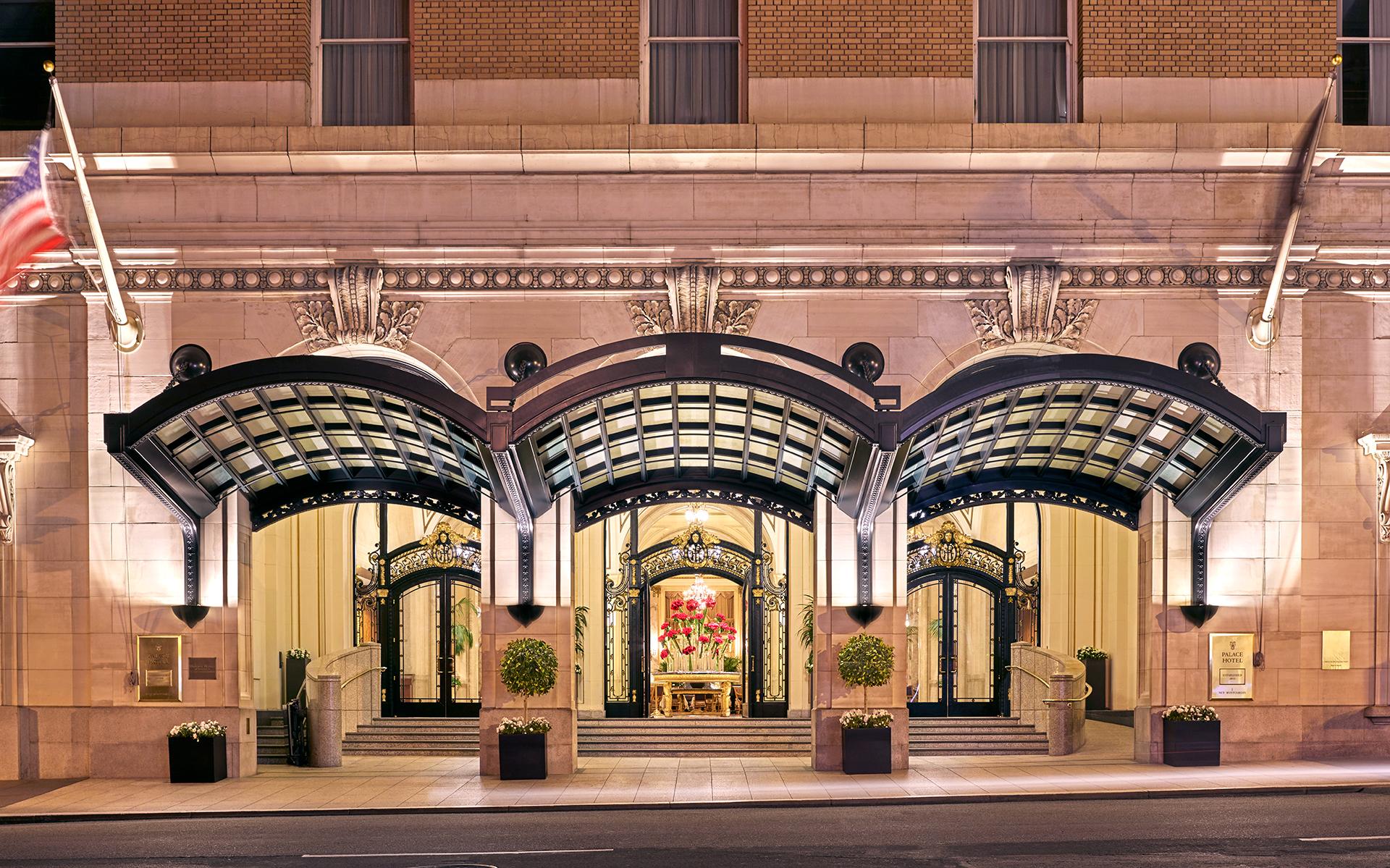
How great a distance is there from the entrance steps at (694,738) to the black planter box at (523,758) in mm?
4335

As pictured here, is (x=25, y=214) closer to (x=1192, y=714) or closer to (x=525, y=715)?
(x=525, y=715)

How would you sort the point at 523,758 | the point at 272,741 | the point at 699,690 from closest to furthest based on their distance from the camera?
1. the point at 523,758
2. the point at 272,741
3. the point at 699,690

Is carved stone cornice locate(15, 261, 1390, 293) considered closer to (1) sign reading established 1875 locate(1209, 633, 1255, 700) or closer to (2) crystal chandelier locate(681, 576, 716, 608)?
(1) sign reading established 1875 locate(1209, 633, 1255, 700)

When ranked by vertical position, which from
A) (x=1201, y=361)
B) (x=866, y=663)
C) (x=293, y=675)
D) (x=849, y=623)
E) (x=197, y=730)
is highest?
(x=1201, y=361)

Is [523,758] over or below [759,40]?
below

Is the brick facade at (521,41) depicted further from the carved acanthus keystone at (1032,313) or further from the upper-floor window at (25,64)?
the carved acanthus keystone at (1032,313)

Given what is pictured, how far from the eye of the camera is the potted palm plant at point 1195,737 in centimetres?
2030

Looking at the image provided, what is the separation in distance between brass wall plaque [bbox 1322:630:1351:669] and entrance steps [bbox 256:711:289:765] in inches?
648

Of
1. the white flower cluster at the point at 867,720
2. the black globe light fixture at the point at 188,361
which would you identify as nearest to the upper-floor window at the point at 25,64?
the black globe light fixture at the point at 188,361

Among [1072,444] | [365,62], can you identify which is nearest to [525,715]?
[1072,444]

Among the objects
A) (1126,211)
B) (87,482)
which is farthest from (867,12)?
(87,482)

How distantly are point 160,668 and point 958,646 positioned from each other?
15.1 meters

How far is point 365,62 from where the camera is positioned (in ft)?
71.8

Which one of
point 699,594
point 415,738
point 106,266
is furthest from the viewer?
point 699,594
